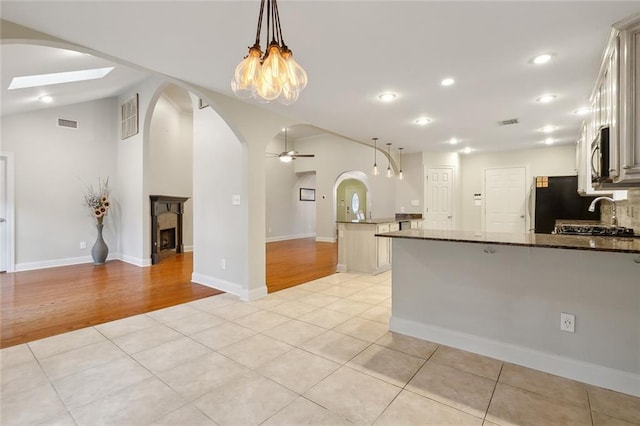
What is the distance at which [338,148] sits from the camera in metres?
9.49

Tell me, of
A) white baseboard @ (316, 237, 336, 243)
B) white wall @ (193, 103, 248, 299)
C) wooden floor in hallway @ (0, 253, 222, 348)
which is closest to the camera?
wooden floor in hallway @ (0, 253, 222, 348)

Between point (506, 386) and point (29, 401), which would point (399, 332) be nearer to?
point (506, 386)

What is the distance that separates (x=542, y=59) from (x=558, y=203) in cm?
356

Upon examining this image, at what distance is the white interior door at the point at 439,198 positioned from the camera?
23.9ft

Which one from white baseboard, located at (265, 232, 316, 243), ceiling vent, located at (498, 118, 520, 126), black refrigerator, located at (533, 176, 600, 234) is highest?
ceiling vent, located at (498, 118, 520, 126)

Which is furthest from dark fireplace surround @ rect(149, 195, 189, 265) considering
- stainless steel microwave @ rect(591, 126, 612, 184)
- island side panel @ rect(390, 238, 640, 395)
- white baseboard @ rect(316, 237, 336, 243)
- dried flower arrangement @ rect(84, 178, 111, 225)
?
stainless steel microwave @ rect(591, 126, 612, 184)

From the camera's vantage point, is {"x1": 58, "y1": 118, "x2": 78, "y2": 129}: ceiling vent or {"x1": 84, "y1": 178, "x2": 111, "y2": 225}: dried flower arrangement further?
{"x1": 84, "y1": 178, "x2": 111, "y2": 225}: dried flower arrangement

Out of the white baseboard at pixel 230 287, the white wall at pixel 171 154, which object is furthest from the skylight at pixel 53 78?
the white baseboard at pixel 230 287

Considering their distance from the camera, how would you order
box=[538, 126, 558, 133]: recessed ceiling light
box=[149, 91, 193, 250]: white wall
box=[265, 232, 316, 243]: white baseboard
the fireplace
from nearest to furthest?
1. box=[538, 126, 558, 133]: recessed ceiling light
2. box=[149, 91, 193, 250]: white wall
3. the fireplace
4. box=[265, 232, 316, 243]: white baseboard

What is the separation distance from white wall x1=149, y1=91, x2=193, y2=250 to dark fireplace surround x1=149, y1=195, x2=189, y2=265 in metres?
0.31

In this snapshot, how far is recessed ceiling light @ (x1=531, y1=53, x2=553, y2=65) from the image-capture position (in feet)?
8.36

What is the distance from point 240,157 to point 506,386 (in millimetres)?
3578

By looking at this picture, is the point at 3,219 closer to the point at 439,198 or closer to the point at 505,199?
the point at 439,198

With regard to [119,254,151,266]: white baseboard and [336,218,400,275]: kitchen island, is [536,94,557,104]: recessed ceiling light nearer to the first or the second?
[336,218,400,275]: kitchen island
